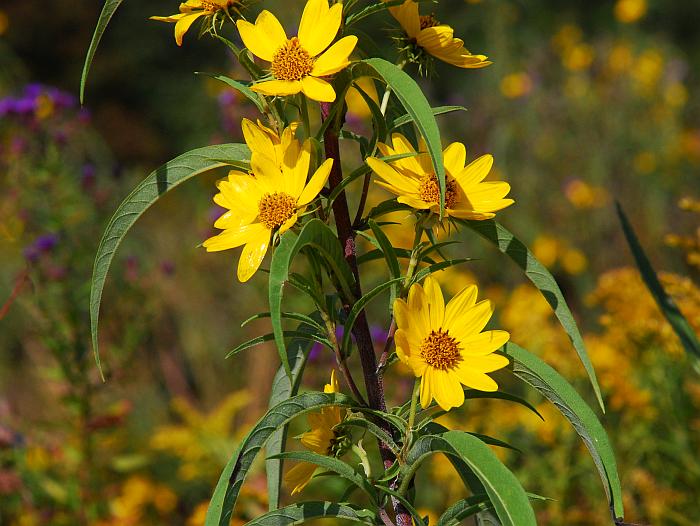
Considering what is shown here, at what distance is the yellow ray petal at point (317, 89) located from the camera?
2.19ft

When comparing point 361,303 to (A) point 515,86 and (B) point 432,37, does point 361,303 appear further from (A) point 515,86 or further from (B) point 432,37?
(A) point 515,86

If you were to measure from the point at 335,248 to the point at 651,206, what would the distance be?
126 inches

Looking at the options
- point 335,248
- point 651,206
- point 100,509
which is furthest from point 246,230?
point 651,206

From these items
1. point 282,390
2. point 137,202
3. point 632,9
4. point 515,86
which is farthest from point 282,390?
point 632,9

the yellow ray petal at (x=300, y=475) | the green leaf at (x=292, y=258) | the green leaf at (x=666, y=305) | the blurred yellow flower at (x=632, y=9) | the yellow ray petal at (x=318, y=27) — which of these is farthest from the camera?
the blurred yellow flower at (x=632, y=9)

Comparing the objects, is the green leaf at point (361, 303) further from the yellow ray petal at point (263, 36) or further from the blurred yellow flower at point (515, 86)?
the blurred yellow flower at point (515, 86)

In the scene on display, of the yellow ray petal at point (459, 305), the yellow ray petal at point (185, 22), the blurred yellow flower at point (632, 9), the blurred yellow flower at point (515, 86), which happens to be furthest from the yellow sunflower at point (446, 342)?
the blurred yellow flower at point (632, 9)

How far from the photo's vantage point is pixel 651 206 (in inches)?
141

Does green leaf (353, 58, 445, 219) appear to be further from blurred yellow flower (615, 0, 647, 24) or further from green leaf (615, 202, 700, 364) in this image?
blurred yellow flower (615, 0, 647, 24)

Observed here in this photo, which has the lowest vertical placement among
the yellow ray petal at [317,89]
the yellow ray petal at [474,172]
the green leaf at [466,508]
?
the green leaf at [466,508]

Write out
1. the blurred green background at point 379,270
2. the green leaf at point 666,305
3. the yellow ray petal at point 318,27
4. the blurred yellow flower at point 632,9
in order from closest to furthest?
the yellow ray petal at point 318,27
the green leaf at point 666,305
the blurred green background at point 379,270
the blurred yellow flower at point 632,9

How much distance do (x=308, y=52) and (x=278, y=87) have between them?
5 cm

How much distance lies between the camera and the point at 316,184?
0.68 m

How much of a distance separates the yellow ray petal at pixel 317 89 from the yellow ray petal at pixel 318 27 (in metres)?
0.03
